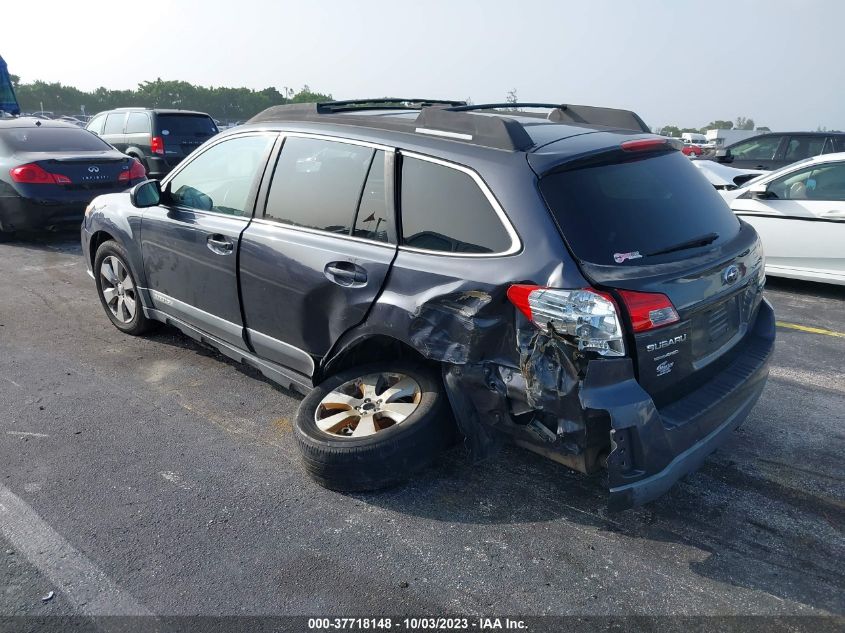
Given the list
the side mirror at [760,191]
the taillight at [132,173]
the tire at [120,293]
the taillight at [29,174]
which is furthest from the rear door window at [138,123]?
the side mirror at [760,191]

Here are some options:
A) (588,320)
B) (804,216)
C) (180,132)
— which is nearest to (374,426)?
(588,320)

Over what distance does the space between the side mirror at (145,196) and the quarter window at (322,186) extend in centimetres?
121

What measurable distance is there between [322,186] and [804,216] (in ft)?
17.6

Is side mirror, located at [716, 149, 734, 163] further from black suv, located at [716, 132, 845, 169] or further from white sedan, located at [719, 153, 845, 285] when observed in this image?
white sedan, located at [719, 153, 845, 285]

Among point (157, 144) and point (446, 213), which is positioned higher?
point (446, 213)

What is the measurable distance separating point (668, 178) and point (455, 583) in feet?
6.93

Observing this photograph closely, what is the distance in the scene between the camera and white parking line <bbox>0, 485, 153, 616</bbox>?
2586 millimetres

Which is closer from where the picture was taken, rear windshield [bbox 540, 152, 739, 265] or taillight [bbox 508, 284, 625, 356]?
taillight [bbox 508, 284, 625, 356]

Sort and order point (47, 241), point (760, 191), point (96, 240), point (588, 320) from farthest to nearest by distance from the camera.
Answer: point (47, 241) → point (760, 191) → point (96, 240) → point (588, 320)

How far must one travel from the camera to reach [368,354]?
11.8 feet

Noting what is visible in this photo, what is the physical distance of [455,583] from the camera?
271 cm

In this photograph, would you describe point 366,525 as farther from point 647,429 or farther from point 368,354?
point 647,429

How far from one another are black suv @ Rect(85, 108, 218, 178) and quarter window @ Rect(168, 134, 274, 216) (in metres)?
10.3

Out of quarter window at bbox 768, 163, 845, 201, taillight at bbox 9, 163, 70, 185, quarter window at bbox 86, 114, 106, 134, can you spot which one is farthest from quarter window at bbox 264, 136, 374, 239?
quarter window at bbox 86, 114, 106, 134
